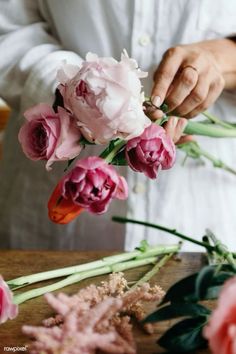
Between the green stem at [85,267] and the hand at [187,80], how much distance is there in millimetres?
155

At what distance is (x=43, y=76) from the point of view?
0.90 m

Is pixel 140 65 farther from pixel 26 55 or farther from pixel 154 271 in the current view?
pixel 154 271

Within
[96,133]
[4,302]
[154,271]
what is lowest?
[154,271]

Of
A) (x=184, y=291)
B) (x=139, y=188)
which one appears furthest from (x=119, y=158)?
(x=139, y=188)

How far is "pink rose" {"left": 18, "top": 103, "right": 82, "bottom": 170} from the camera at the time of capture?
21.3 inches

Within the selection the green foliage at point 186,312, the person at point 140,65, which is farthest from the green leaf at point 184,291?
the person at point 140,65

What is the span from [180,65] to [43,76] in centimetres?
22

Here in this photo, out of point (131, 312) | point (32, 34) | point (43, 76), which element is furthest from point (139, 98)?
point (32, 34)

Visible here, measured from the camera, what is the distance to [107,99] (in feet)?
1.63

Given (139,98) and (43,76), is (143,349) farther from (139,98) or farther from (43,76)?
(43,76)

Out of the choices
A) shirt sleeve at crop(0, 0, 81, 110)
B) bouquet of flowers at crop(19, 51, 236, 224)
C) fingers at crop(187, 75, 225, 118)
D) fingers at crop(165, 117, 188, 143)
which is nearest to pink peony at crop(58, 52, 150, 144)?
bouquet of flowers at crop(19, 51, 236, 224)

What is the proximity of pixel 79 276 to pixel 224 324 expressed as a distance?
0.31 m

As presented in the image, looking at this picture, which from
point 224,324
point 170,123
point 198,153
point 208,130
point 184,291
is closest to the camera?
point 224,324

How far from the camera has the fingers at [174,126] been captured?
64cm
